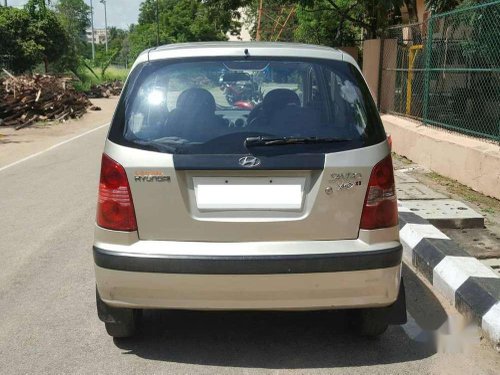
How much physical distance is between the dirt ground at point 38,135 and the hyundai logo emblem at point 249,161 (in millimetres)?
9211

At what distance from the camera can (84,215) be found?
23.0 ft

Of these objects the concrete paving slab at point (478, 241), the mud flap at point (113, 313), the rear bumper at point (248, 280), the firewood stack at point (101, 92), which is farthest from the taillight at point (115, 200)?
the firewood stack at point (101, 92)

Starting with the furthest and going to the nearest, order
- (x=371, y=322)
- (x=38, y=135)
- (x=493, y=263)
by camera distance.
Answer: (x=38, y=135), (x=493, y=263), (x=371, y=322)

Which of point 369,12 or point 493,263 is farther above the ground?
point 369,12

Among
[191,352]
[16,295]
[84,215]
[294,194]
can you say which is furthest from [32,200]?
[294,194]

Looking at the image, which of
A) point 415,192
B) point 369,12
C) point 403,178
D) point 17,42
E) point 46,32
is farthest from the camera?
point 46,32

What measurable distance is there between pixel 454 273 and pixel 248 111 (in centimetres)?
206

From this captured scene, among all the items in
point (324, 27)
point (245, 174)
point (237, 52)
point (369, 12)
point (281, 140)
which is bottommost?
point (245, 174)

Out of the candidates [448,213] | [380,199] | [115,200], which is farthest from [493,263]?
[115,200]

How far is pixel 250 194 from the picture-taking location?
3154mm

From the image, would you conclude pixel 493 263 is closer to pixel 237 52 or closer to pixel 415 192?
pixel 415 192

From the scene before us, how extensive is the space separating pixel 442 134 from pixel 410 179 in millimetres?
1235

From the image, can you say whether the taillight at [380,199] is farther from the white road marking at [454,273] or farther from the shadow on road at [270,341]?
the white road marking at [454,273]

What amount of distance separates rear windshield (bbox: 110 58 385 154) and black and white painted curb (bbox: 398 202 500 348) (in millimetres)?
1418
